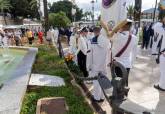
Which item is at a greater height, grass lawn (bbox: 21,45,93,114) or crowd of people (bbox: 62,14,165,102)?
crowd of people (bbox: 62,14,165,102)

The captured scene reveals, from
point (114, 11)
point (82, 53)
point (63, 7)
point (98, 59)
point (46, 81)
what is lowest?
point (46, 81)

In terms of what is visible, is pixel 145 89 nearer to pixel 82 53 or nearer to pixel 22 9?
pixel 82 53

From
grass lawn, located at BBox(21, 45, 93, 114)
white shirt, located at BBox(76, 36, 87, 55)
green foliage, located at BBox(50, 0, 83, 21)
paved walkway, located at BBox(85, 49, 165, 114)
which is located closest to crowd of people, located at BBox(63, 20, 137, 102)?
grass lawn, located at BBox(21, 45, 93, 114)

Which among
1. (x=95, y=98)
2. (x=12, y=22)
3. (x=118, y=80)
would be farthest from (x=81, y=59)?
(x=12, y=22)

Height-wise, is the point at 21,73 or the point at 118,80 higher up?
the point at 118,80

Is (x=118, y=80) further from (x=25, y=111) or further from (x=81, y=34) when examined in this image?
(x=81, y=34)

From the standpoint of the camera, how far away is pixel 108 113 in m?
6.41

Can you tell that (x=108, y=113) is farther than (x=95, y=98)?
No

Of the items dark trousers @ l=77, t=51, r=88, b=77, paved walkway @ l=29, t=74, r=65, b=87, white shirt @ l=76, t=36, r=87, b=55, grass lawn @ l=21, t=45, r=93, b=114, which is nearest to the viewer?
grass lawn @ l=21, t=45, r=93, b=114

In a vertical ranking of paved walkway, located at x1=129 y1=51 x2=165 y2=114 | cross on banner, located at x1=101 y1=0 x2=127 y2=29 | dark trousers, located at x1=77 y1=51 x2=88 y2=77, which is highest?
cross on banner, located at x1=101 y1=0 x2=127 y2=29

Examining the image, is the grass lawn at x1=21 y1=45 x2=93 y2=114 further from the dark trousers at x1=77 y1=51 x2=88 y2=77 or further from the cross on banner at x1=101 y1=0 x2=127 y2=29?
the cross on banner at x1=101 y1=0 x2=127 y2=29

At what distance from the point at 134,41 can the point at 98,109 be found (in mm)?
1625

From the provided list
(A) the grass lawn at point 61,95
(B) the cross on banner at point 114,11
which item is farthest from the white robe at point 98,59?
(B) the cross on banner at point 114,11

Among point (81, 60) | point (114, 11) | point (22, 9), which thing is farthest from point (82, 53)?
point (22, 9)
